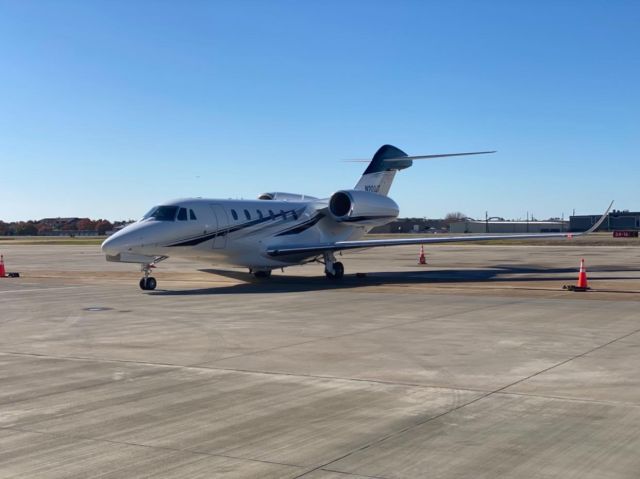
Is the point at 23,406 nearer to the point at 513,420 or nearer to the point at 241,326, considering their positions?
the point at 513,420

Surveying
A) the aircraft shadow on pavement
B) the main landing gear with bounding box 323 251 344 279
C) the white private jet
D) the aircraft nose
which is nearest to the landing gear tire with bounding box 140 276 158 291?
the white private jet

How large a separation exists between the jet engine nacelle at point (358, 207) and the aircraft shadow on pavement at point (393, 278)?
2124mm

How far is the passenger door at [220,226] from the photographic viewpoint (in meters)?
23.5

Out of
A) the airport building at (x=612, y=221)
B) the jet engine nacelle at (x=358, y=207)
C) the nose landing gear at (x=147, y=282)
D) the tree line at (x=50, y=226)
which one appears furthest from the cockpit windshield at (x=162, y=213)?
the tree line at (x=50, y=226)

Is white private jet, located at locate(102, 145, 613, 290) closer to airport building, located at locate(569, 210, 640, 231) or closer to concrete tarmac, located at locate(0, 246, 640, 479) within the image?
concrete tarmac, located at locate(0, 246, 640, 479)

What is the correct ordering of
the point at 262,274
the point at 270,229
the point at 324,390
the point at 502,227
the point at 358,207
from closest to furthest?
the point at 324,390 < the point at 270,229 < the point at 262,274 < the point at 358,207 < the point at 502,227

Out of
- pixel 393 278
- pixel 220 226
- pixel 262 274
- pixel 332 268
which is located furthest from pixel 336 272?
pixel 220 226

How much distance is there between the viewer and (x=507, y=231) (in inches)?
5399

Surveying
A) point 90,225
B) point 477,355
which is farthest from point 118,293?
point 90,225

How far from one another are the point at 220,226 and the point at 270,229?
101 inches

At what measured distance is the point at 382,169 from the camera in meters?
30.2

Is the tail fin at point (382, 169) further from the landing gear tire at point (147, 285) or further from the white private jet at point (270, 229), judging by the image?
the landing gear tire at point (147, 285)

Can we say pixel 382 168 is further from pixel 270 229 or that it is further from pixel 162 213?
pixel 162 213

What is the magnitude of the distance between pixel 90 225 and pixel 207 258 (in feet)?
502
